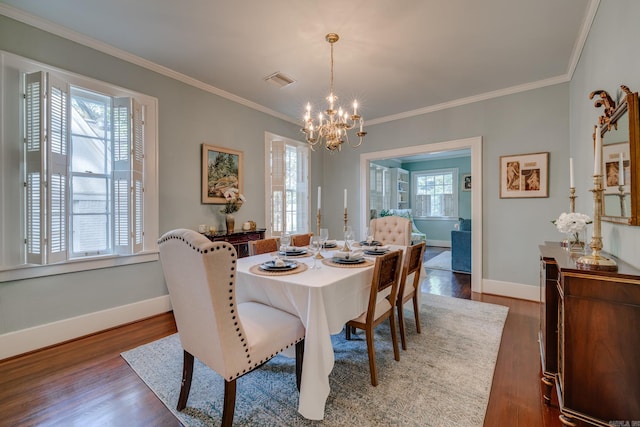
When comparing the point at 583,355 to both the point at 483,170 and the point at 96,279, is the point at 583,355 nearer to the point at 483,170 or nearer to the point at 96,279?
the point at 483,170

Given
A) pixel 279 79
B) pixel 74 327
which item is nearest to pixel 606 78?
pixel 279 79

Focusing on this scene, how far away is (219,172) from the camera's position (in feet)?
12.0

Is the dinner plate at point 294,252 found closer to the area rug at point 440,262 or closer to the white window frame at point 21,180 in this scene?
the white window frame at point 21,180

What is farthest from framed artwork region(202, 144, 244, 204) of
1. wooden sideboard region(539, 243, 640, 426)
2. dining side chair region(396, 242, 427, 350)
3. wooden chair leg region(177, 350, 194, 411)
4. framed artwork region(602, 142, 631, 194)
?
framed artwork region(602, 142, 631, 194)

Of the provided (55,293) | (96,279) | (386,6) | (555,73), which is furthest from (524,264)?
(55,293)

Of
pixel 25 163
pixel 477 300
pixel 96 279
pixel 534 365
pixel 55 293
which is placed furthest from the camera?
pixel 477 300

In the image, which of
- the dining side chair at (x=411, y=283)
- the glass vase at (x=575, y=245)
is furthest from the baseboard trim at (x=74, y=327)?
the glass vase at (x=575, y=245)

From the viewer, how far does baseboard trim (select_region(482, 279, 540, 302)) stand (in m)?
3.51

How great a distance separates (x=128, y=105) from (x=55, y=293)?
192 cm

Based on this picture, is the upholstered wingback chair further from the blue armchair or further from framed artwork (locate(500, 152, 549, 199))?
the blue armchair

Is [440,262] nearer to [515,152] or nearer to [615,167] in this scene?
[515,152]

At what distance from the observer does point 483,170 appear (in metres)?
3.87

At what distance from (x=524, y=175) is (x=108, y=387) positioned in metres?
4.84

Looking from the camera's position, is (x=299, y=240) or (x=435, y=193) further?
(x=435, y=193)
